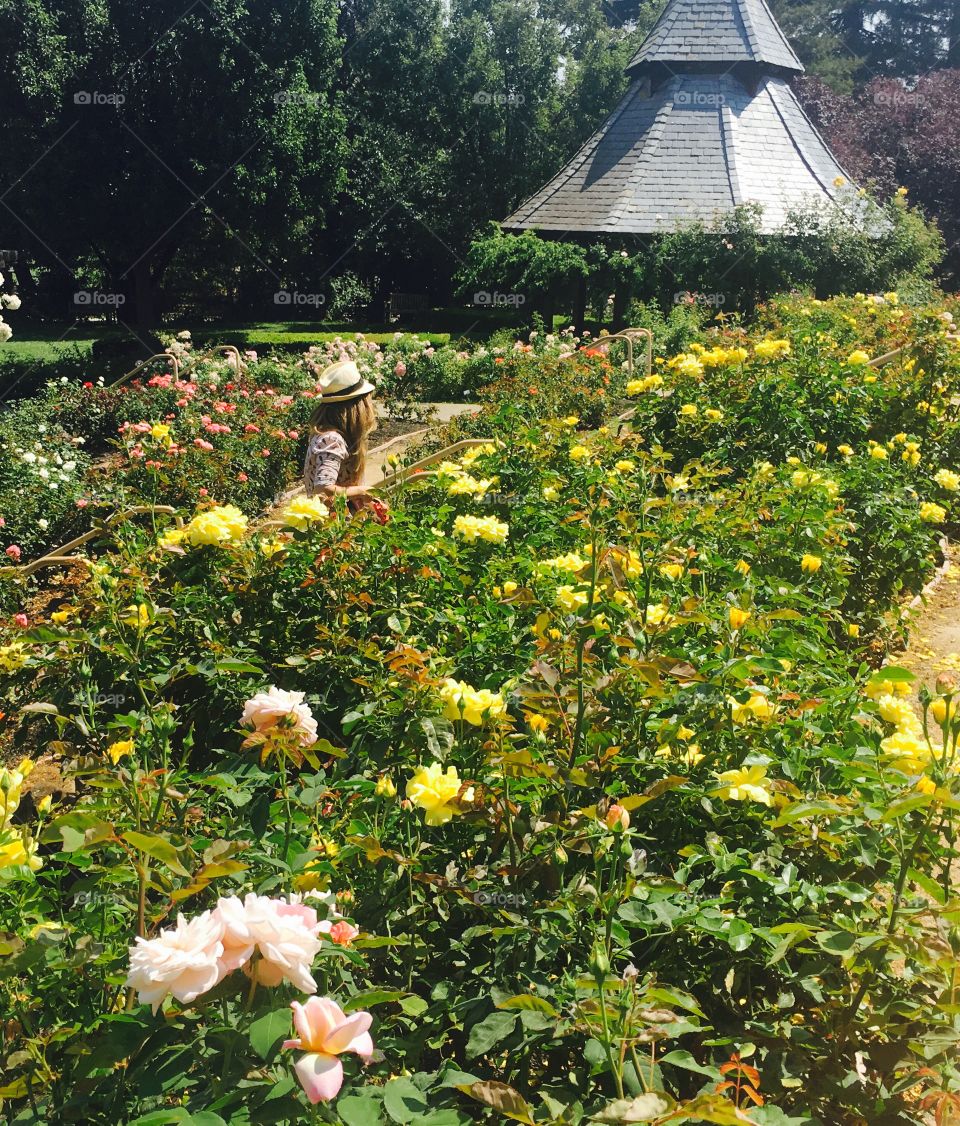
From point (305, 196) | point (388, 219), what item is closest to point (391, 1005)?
point (305, 196)

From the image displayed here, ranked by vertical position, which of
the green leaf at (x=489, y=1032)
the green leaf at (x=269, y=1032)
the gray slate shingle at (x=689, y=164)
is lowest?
the green leaf at (x=489, y=1032)

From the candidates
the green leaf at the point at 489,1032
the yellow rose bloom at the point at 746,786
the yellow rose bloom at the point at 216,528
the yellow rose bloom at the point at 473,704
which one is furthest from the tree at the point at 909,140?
the green leaf at the point at 489,1032

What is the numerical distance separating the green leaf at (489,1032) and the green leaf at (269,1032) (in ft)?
1.26

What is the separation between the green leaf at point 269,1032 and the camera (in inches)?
47.5

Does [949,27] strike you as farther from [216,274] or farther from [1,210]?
[1,210]

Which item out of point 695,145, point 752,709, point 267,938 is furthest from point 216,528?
point 695,145

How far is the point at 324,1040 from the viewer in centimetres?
114

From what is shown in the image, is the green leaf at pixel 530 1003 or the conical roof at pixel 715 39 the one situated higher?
the conical roof at pixel 715 39

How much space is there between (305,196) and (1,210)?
19.7ft

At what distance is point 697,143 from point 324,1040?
65.6 feet

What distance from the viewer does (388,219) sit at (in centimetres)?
2964

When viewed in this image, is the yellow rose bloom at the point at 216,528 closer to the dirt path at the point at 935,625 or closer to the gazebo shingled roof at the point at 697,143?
the dirt path at the point at 935,625

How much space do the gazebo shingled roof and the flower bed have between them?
Answer: 16.3m

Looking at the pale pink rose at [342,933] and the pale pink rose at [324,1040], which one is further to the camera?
the pale pink rose at [342,933]
